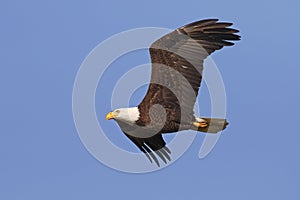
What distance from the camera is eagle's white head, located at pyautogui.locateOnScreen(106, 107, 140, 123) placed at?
19.7 metres

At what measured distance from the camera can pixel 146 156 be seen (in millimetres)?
21172

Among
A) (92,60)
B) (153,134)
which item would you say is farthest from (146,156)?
(92,60)

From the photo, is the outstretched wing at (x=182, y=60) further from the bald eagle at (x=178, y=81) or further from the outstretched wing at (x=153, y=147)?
the outstretched wing at (x=153, y=147)

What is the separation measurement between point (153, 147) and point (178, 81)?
224 cm

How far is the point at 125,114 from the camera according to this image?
64.6 ft

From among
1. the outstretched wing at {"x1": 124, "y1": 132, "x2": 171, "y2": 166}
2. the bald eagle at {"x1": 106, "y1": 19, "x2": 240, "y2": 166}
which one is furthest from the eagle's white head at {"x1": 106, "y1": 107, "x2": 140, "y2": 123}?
the outstretched wing at {"x1": 124, "y1": 132, "x2": 171, "y2": 166}

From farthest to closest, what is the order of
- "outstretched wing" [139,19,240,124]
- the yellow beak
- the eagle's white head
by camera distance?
the yellow beak, the eagle's white head, "outstretched wing" [139,19,240,124]

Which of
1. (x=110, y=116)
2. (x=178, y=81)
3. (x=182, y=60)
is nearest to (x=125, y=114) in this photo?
(x=110, y=116)

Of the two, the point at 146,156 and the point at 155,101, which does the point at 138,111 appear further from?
the point at 146,156

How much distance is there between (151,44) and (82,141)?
8.59ft

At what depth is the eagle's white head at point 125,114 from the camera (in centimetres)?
1966

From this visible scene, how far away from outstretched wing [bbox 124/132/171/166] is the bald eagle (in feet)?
2.74

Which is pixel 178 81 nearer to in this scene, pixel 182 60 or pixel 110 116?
pixel 182 60

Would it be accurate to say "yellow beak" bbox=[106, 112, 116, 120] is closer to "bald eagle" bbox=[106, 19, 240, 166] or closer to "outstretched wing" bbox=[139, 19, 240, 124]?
"bald eagle" bbox=[106, 19, 240, 166]
